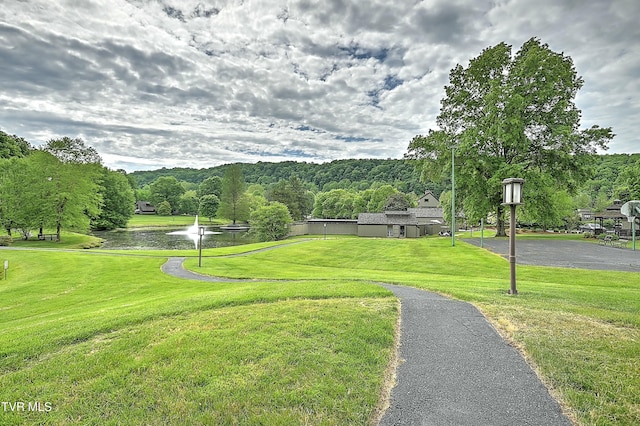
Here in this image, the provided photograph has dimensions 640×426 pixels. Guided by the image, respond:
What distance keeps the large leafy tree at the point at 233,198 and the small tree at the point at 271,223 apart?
25.4 meters

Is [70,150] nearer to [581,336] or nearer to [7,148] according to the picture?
[7,148]

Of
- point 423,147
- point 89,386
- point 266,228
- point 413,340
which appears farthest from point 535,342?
point 266,228

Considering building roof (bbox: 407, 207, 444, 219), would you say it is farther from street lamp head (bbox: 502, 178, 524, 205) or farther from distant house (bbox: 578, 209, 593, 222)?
street lamp head (bbox: 502, 178, 524, 205)

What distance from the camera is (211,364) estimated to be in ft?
12.7

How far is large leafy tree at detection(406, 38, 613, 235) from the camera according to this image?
23.9 m

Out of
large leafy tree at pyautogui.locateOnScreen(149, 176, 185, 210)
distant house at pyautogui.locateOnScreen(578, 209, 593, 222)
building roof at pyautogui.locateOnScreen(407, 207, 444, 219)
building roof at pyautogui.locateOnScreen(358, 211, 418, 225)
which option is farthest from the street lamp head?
large leafy tree at pyautogui.locateOnScreen(149, 176, 185, 210)

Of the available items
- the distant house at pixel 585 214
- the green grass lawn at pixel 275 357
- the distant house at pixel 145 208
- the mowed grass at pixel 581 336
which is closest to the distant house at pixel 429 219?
the distant house at pixel 585 214

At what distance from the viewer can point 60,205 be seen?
35.9 metres

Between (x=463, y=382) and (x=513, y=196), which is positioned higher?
(x=513, y=196)

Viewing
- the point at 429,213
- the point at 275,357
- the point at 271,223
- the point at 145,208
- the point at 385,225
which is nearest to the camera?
the point at 275,357

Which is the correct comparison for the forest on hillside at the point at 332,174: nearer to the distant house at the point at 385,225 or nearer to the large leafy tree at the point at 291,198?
the large leafy tree at the point at 291,198

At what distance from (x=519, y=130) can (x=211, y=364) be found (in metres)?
27.0

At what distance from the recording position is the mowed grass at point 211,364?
3.05 meters

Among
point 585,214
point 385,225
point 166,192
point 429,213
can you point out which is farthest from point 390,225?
point 166,192
